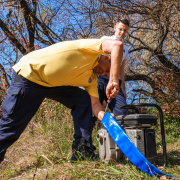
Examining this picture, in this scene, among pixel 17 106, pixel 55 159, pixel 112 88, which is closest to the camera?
pixel 112 88

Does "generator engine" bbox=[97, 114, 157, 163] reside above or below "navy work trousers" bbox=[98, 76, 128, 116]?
below

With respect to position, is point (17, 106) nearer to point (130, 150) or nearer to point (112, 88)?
point (112, 88)

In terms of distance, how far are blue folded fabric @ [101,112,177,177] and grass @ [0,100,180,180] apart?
0.08 meters

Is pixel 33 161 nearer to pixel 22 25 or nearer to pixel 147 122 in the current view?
pixel 147 122

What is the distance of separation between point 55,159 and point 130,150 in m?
1.22

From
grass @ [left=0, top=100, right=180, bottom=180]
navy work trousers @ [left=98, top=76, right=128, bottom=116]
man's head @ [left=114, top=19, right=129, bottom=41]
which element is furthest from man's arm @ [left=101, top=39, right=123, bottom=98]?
man's head @ [left=114, top=19, right=129, bottom=41]

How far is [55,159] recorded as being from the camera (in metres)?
2.97

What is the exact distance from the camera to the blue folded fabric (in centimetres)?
211

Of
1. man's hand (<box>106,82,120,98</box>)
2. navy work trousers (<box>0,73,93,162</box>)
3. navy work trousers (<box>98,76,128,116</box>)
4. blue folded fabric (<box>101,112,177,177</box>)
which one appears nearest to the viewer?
blue folded fabric (<box>101,112,177,177</box>)

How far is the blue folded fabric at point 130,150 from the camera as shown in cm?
211

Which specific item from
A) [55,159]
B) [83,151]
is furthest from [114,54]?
[55,159]

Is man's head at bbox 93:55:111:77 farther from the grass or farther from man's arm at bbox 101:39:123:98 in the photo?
the grass

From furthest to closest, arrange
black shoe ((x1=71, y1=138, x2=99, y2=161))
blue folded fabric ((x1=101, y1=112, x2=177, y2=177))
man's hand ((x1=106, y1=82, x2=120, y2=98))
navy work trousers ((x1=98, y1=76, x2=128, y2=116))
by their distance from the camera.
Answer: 1. navy work trousers ((x1=98, y1=76, x2=128, y2=116))
2. black shoe ((x1=71, y1=138, x2=99, y2=161))
3. man's hand ((x1=106, y1=82, x2=120, y2=98))
4. blue folded fabric ((x1=101, y1=112, x2=177, y2=177))

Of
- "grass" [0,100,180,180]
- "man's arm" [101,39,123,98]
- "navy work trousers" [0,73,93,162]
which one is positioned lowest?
"grass" [0,100,180,180]
